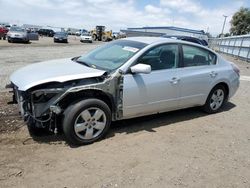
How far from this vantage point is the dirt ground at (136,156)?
3695mm

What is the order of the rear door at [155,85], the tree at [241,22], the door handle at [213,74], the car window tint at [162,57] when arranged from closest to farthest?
1. the rear door at [155,85]
2. the car window tint at [162,57]
3. the door handle at [213,74]
4. the tree at [241,22]

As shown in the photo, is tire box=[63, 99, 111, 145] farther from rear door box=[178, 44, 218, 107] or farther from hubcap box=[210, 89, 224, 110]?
hubcap box=[210, 89, 224, 110]

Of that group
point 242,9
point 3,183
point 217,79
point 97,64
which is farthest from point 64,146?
point 242,9

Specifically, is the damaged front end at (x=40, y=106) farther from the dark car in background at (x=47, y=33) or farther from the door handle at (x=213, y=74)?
the dark car in background at (x=47, y=33)

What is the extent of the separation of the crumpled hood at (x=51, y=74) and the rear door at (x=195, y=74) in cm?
182

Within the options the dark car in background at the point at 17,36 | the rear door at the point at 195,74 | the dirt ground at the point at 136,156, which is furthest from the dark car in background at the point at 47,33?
the rear door at the point at 195,74

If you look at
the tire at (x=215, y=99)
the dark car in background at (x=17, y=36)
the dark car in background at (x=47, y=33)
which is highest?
the tire at (x=215, y=99)

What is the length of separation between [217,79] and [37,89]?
383cm

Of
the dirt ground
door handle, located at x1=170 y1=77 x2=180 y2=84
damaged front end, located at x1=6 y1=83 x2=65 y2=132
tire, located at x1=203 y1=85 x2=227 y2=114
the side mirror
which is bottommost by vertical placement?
the dirt ground

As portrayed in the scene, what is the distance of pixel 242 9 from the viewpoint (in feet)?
235

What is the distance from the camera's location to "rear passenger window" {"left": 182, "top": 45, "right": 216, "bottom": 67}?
5785mm

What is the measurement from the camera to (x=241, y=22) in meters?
71.1

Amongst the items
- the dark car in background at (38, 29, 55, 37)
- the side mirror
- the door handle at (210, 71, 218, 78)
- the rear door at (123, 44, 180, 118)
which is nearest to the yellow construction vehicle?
the dark car in background at (38, 29, 55, 37)

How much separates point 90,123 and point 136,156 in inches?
34.5
